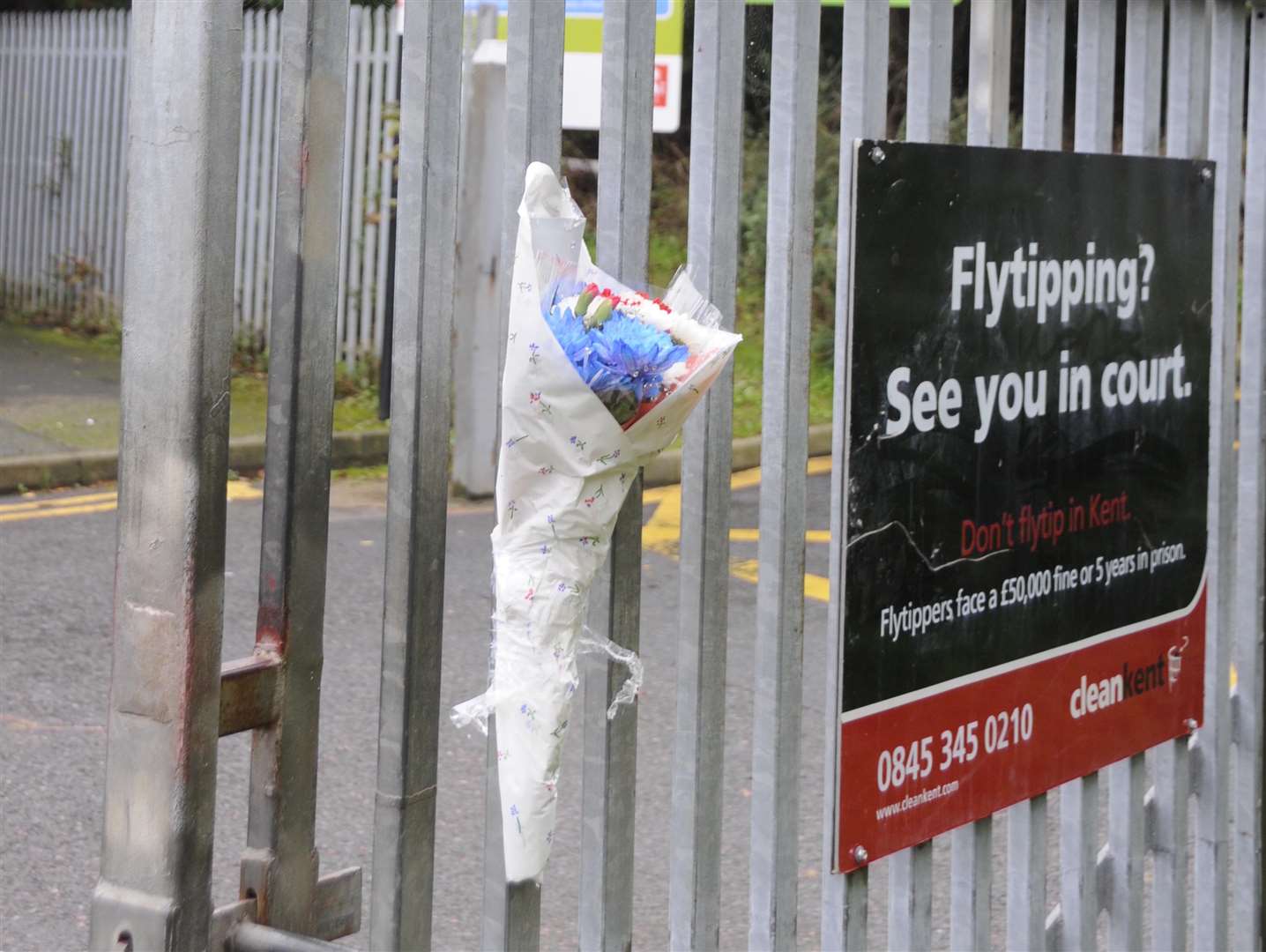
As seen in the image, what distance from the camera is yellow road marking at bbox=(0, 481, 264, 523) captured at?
808 cm

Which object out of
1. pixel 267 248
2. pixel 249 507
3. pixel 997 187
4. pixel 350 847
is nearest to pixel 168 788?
pixel 997 187

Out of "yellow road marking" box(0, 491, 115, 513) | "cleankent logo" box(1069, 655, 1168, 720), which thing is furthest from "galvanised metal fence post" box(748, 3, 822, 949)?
"yellow road marking" box(0, 491, 115, 513)

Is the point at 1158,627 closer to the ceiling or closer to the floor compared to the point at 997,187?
closer to the floor

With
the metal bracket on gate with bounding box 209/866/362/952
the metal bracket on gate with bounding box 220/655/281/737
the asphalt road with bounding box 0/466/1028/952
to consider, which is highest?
A: the metal bracket on gate with bounding box 220/655/281/737

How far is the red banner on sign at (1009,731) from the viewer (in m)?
2.28

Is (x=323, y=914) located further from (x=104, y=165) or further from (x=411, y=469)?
(x=104, y=165)

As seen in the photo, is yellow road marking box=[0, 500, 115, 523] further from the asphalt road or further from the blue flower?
the blue flower

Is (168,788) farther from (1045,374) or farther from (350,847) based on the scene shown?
(350,847)

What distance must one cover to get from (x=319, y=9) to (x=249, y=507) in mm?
6900

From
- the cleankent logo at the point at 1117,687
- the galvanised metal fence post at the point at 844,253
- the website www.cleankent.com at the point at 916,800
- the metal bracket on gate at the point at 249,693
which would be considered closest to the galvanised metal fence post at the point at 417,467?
the metal bracket on gate at the point at 249,693

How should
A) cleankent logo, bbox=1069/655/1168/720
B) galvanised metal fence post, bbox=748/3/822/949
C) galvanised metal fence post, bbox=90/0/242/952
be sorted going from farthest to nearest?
cleankent logo, bbox=1069/655/1168/720 < galvanised metal fence post, bbox=748/3/822/949 < galvanised metal fence post, bbox=90/0/242/952

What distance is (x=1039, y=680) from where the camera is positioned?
2566 mm

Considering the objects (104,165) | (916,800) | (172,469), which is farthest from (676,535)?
(104,165)

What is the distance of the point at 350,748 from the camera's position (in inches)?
202
